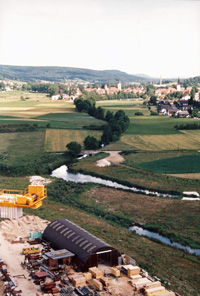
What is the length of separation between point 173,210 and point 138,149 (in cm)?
2935

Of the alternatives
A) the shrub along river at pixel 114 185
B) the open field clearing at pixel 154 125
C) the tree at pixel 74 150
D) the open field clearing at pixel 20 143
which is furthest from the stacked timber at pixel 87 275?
the open field clearing at pixel 154 125

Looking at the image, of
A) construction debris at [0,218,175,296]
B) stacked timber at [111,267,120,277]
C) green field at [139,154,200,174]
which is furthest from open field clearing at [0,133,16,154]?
stacked timber at [111,267,120,277]

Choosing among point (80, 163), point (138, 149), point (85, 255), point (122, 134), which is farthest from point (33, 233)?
point (122, 134)

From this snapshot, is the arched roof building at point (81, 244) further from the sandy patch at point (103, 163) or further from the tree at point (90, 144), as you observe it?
the tree at point (90, 144)

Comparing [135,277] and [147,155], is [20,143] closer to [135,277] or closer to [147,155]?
[147,155]

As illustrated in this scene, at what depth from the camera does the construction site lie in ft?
64.7

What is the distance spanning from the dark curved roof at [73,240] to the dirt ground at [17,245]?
1670 mm

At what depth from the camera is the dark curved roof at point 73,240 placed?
2244cm

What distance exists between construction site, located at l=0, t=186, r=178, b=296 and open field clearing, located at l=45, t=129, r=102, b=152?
123 feet

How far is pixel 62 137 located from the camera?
7175cm

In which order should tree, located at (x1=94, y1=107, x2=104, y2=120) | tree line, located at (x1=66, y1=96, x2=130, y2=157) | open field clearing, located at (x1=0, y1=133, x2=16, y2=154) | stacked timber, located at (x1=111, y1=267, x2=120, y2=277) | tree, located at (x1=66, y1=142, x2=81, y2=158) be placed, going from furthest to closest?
tree, located at (x1=94, y1=107, x2=104, y2=120), open field clearing, located at (x1=0, y1=133, x2=16, y2=154), tree line, located at (x1=66, y1=96, x2=130, y2=157), tree, located at (x1=66, y1=142, x2=81, y2=158), stacked timber, located at (x1=111, y1=267, x2=120, y2=277)

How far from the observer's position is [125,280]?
70.3 ft

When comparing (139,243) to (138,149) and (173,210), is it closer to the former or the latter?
(173,210)

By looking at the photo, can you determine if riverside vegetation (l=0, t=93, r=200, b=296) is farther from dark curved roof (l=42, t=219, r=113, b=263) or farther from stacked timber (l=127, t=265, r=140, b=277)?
dark curved roof (l=42, t=219, r=113, b=263)
